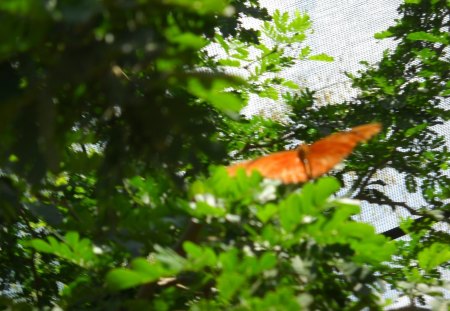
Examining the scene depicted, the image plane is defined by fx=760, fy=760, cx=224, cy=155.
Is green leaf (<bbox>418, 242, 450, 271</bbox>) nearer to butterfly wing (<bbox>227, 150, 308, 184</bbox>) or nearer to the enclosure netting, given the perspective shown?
butterfly wing (<bbox>227, 150, 308, 184</bbox>)

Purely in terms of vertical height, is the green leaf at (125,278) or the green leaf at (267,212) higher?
the green leaf at (267,212)

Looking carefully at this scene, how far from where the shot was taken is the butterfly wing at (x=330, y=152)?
0.84 m

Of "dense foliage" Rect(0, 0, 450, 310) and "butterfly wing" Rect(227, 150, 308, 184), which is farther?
"butterfly wing" Rect(227, 150, 308, 184)

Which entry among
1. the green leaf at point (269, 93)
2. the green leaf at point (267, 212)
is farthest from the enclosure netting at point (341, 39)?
the green leaf at point (267, 212)

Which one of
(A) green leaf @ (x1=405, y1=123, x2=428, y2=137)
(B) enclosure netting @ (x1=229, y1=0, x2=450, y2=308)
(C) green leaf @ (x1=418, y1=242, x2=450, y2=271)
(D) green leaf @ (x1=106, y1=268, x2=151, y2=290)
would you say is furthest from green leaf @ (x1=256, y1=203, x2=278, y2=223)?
(B) enclosure netting @ (x1=229, y1=0, x2=450, y2=308)

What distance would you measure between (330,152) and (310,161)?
0.08 feet

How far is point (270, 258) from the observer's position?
73 centimetres

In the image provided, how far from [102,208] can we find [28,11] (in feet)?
1.25

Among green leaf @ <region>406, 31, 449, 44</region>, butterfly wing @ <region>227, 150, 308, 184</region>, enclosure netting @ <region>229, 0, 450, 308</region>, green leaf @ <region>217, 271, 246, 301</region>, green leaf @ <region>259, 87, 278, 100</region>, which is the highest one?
enclosure netting @ <region>229, 0, 450, 308</region>

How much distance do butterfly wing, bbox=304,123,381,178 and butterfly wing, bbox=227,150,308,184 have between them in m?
0.01

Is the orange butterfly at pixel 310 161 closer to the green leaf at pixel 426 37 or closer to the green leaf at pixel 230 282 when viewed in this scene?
the green leaf at pixel 230 282

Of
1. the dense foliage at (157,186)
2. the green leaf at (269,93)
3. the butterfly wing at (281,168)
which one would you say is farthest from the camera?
the green leaf at (269,93)

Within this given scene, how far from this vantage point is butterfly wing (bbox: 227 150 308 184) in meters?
0.83

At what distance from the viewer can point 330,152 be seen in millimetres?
851
